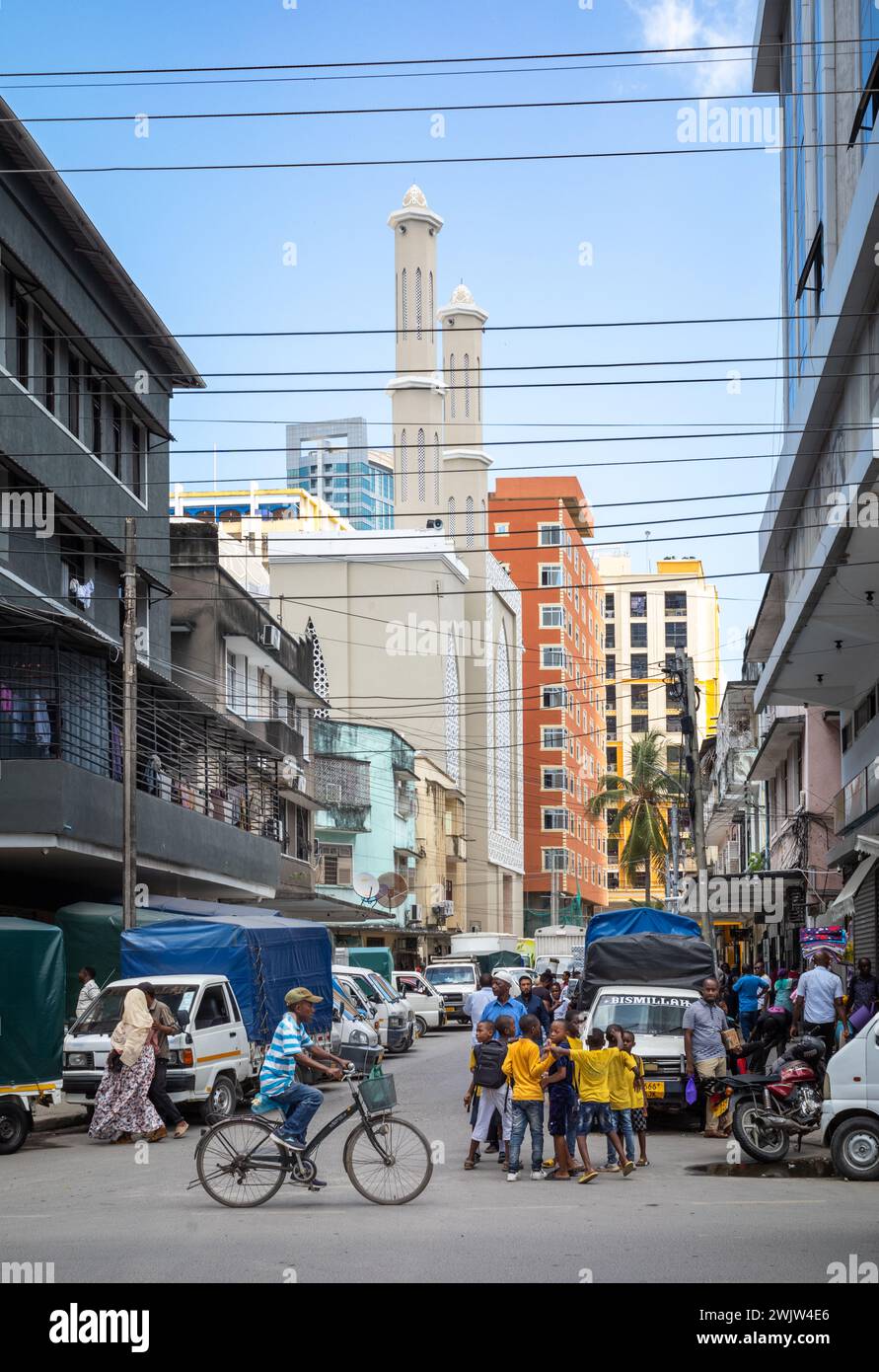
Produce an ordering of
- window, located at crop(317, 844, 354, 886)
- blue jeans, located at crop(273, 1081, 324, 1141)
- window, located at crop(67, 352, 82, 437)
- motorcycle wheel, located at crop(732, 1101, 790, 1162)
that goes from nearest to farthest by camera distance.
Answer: blue jeans, located at crop(273, 1081, 324, 1141)
motorcycle wheel, located at crop(732, 1101, 790, 1162)
window, located at crop(67, 352, 82, 437)
window, located at crop(317, 844, 354, 886)

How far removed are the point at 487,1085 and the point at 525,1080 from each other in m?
1.05

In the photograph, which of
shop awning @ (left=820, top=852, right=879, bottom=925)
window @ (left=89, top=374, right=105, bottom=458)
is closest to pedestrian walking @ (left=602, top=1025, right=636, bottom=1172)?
shop awning @ (left=820, top=852, right=879, bottom=925)

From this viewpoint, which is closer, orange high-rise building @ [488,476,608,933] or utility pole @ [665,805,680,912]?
utility pole @ [665,805,680,912]

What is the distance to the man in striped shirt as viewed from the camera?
43.7 feet

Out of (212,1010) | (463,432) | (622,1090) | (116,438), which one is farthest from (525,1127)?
(463,432)

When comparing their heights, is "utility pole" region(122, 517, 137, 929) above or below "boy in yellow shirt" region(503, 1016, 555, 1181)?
above

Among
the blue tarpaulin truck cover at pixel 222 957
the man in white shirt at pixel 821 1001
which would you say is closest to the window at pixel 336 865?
the blue tarpaulin truck cover at pixel 222 957

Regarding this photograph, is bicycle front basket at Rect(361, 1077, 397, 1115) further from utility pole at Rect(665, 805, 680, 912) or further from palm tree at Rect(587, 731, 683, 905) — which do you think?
palm tree at Rect(587, 731, 683, 905)

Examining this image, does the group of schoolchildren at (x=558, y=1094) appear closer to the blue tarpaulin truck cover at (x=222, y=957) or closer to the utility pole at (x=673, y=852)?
the blue tarpaulin truck cover at (x=222, y=957)

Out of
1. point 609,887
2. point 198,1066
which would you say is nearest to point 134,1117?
point 198,1066

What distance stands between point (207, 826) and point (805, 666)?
13257mm

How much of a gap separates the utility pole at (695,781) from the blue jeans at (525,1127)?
17.5 metres

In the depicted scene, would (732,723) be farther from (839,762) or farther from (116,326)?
(116,326)

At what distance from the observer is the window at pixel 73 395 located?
1246 inches
